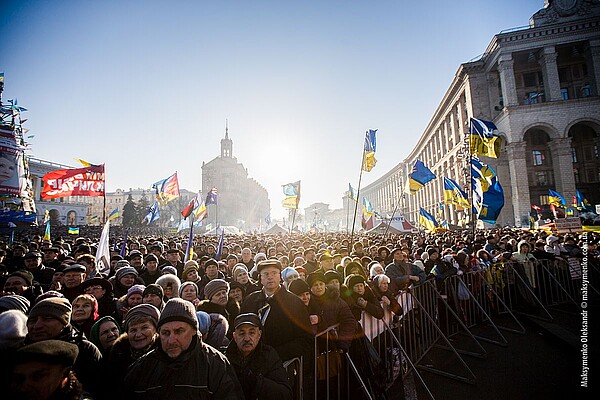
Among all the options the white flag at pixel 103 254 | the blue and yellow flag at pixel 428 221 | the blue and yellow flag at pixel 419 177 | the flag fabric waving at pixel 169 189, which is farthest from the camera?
the blue and yellow flag at pixel 428 221

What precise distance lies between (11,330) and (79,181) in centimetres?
971

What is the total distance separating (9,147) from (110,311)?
1621 centimetres

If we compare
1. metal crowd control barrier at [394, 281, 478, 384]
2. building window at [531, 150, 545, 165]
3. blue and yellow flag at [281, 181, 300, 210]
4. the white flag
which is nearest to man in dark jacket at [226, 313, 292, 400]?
metal crowd control barrier at [394, 281, 478, 384]

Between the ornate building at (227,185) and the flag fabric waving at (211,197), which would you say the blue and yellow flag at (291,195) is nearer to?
the flag fabric waving at (211,197)

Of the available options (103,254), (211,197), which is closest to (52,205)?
(211,197)

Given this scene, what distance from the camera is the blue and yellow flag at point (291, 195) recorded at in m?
20.5

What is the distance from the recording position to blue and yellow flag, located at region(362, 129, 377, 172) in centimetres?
1227

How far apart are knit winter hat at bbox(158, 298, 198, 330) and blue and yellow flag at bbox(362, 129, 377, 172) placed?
10.9 meters

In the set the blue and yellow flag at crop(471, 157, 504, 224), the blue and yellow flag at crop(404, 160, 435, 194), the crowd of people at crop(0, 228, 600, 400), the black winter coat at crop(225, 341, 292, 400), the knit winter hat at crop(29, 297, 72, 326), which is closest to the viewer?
the crowd of people at crop(0, 228, 600, 400)

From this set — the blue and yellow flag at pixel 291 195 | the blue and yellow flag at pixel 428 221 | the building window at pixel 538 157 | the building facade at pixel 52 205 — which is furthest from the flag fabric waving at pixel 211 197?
the building facade at pixel 52 205

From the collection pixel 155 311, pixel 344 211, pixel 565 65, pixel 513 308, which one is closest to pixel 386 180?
pixel 344 211

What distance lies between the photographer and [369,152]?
1230cm

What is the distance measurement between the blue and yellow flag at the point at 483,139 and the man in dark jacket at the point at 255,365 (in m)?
11.6

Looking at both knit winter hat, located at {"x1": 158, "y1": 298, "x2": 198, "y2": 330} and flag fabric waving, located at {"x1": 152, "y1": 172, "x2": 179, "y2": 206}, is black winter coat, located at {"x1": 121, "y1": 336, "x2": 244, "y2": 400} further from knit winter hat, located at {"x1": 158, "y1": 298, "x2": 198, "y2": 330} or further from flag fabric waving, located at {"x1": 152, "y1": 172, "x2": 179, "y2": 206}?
flag fabric waving, located at {"x1": 152, "y1": 172, "x2": 179, "y2": 206}
